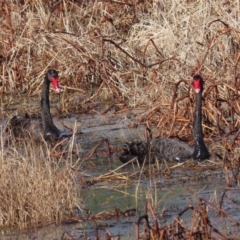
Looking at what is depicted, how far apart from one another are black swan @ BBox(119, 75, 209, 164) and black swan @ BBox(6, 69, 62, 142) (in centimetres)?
179

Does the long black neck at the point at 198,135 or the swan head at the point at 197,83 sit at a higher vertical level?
the swan head at the point at 197,83

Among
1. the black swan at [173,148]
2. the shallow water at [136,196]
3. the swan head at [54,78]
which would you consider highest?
the swan head at [54,78]

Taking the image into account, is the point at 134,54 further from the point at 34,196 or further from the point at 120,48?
the point at 34,196

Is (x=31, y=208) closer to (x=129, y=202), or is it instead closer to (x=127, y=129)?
(x=129, y=202)

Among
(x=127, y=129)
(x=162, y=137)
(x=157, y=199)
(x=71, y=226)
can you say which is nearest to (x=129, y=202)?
(x=157, y=199)

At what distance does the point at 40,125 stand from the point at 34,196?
4.61 m

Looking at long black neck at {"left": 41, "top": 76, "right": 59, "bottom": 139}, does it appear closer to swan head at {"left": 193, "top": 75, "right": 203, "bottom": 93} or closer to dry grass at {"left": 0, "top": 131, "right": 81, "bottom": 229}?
swan head at {"left": 193, "top": 75, "right": 203, "bottom": 93}

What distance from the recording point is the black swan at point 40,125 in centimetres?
1237

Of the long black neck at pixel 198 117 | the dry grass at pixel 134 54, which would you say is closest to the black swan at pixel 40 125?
the dry grass at pixel 134 54

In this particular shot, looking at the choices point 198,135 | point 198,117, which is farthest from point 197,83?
point 198,135

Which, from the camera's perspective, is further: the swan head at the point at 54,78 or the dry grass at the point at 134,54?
the swan head at the point at 54,78

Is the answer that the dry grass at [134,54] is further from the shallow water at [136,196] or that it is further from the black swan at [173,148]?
the shallow water at [136,196]

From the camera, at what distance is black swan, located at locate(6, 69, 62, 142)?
1237 centimetres

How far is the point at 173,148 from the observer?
419 inches
